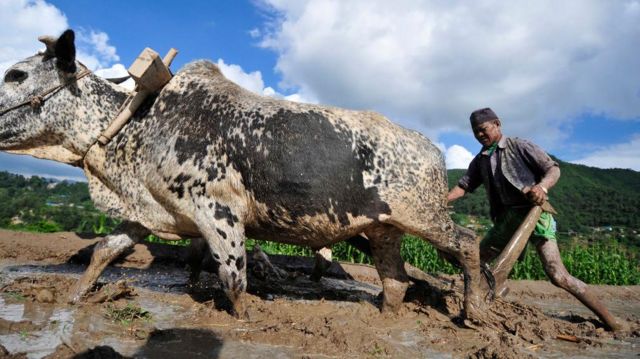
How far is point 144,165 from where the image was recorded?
158 inches

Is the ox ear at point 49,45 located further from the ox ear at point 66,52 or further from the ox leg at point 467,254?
the ox leg at point 467,254

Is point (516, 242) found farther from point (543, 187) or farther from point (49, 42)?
point (49, 42)

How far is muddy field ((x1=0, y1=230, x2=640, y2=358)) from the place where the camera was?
317 centimetres

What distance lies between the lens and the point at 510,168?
Result: 4.60m

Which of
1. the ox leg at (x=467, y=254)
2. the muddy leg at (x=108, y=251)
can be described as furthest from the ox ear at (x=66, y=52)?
the ox leg at (x=467, y=254)

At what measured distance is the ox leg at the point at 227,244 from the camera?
3.69 metres

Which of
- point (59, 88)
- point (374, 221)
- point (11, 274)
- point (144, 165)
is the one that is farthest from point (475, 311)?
point (11, 274)

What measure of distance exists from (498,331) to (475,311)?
0.25 m

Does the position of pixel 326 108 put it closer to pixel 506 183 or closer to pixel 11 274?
pixel 506 183

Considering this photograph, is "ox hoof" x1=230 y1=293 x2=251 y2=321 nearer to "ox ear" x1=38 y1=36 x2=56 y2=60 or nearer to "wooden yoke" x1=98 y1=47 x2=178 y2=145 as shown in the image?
"wooden yoke" x1=98 y1=47 x2=178 y2=145

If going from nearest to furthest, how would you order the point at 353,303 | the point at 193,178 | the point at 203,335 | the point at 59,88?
the point at 203,335 → the point at 193,178 → the point at 59,88 → the point at 353,303

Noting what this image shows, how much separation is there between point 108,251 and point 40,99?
160 cm

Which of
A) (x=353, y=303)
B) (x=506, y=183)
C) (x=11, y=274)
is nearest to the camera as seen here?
(x=506, y=183)

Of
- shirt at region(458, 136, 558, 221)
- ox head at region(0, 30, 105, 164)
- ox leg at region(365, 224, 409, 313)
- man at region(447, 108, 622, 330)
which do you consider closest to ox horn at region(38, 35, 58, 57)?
ox head at region(0, 30, 105, 164)
